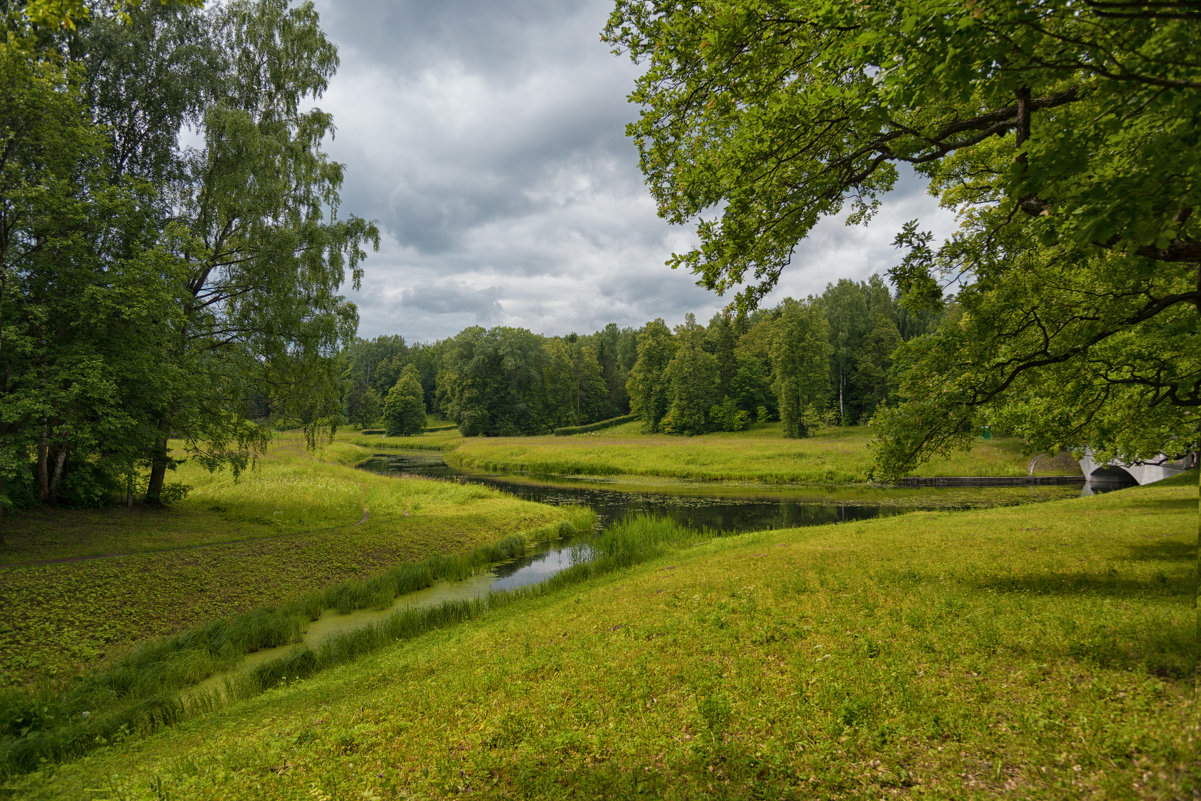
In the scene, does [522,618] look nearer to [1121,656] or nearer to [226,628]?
[226,628]

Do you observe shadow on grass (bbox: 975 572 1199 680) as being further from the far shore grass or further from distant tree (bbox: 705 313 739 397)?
distant tree (bbox: 705 313 739 397)

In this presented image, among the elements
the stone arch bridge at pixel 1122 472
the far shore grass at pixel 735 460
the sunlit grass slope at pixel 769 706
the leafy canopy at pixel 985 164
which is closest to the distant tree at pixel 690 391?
the far shore grass at pixel 735 460

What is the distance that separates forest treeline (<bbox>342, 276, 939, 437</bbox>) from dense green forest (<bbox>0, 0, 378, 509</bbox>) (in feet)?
147

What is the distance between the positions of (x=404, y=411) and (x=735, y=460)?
235ft

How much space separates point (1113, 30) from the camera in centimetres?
382

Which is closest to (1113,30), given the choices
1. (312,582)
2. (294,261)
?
(312,582)

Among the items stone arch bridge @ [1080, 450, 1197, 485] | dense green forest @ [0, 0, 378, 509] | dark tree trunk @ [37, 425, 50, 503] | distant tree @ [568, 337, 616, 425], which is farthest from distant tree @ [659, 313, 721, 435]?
dark tree trunk @ [37, 425, 50, 503]

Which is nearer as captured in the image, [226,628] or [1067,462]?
[226,628]

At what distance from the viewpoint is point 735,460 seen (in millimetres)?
40812

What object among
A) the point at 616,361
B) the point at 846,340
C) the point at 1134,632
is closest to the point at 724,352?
the point at 846,340

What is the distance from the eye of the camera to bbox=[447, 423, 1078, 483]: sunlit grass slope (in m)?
34.9

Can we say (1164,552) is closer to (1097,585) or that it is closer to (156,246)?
(1097,585)

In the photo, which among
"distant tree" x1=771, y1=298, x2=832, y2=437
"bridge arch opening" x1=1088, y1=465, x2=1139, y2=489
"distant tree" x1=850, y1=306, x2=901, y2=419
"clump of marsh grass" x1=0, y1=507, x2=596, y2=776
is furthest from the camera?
"distant tree" x1=850, y1=306, x2=901, y2=419

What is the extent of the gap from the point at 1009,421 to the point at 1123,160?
11.0 metres
